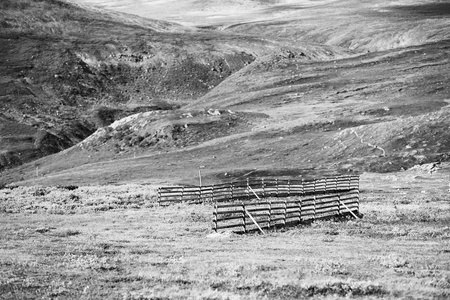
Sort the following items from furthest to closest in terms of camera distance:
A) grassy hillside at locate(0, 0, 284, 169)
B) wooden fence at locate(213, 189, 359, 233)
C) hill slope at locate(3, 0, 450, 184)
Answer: grassy hillside at locate(0, 0, 284, 169) < hill slope at locate(3, 0, 450, 184) < wooden fence at locate(213, 189, 359, 233)

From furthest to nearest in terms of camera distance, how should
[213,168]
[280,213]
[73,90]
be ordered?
[73,90] → [213,168] → [280,213]

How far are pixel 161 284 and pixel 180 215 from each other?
25742mm

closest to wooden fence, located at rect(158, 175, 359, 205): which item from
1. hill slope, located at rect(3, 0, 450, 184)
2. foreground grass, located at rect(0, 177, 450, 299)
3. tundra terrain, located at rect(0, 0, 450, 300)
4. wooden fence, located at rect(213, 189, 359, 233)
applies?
tundra terrain, located at rect(0, 0, 450, 300)

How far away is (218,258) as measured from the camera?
91.9 ft

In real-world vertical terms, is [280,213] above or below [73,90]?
above

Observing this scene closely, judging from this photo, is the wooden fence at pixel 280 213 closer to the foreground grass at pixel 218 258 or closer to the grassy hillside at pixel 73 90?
the foreground grass at pixel 218 258

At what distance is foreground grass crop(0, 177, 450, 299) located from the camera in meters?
20.8

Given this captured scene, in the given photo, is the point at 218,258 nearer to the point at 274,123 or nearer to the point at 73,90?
the point at 274,123

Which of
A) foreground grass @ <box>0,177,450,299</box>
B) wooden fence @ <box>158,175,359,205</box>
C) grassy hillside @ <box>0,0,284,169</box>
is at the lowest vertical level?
grassy hillside @ <box>0,0,284,169</box>

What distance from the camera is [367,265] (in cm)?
2561

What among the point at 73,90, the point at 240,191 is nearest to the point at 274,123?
the point at 240,191

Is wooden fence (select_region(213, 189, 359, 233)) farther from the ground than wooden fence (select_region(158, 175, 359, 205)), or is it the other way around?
wooden fence (select_region(213, 189, 359, 233))

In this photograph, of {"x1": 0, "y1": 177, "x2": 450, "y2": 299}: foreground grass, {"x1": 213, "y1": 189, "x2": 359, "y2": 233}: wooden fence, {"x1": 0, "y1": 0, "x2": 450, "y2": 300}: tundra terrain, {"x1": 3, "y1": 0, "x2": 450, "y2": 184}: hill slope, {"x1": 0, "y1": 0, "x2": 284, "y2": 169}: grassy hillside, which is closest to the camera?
{"x1": 0, "y1": 177, "x2": 450, "y2": 299}: foreground grass

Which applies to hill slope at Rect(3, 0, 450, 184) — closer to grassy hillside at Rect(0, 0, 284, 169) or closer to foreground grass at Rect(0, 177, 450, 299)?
grassy hillside at Rect(0, 0, 284, 169)
